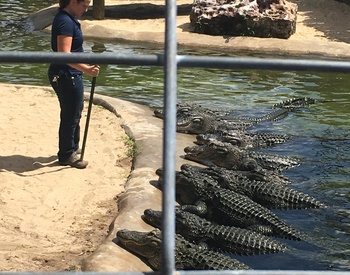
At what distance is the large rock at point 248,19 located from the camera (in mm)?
13953

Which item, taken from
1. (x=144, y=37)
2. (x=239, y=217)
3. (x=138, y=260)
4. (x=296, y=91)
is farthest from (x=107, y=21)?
(x=138, y=260)

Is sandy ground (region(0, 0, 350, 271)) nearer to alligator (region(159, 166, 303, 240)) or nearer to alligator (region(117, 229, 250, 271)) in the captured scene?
alligator (region(117, 229, 250, 271))

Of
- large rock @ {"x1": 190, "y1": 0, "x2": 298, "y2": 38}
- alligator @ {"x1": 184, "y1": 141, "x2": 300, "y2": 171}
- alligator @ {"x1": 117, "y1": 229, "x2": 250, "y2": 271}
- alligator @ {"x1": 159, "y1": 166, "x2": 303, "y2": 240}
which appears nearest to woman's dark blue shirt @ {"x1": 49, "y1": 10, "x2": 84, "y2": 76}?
alligator @ {"x1": 159, "y1": 166, "x2": 303, "y2": 240}

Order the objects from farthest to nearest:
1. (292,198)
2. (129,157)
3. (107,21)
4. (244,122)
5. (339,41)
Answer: (107,21) < (339,41) < (244,122) < (129,157) < (292,198)

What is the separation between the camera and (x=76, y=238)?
4.65 m

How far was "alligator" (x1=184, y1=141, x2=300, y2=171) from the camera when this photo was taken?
23.2 feet

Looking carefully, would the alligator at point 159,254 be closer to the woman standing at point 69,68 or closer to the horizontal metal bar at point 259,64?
the woman standing at point 69,68

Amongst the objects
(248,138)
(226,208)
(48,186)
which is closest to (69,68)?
(48,186)

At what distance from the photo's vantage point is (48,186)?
556cm

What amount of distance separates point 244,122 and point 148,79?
2826 millimetres

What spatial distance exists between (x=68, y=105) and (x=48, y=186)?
701 mm

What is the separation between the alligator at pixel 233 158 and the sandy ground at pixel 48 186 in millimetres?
823

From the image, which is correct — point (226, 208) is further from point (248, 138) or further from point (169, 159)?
point (169, 159)

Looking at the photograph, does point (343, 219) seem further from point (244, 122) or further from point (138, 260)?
point (244, 122)
